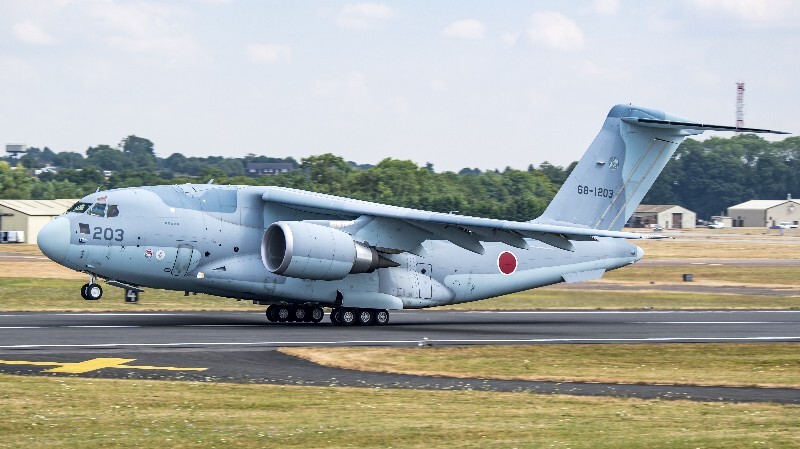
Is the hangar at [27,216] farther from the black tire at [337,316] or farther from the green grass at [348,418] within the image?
the green grass at [348,418]

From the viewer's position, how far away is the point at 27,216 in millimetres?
90188

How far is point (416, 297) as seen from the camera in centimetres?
3353

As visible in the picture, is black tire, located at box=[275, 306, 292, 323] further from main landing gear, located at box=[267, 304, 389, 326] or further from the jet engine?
the jet engine

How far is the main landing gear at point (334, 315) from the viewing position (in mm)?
32688

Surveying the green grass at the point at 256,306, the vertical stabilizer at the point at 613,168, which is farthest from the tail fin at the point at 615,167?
the green grass at the point at 256,306

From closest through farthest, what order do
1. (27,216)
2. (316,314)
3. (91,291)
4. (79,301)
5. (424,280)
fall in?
(91,291) → (316,314) → (424,280) → (79,301) → (27,216)

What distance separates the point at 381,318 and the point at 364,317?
0.53 m

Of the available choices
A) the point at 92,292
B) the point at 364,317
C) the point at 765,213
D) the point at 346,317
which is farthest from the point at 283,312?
the point at 765,213

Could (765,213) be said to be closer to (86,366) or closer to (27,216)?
(27,216)

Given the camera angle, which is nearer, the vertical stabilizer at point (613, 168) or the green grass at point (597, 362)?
the green grass at point (597, 362)

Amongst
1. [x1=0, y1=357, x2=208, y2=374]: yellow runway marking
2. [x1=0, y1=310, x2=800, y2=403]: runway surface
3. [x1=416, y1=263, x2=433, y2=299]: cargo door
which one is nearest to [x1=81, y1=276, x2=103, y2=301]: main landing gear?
[x1=0, y1=310, x2=800, y2=403]: runway surface

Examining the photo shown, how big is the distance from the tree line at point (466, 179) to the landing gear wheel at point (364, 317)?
8.76 meters

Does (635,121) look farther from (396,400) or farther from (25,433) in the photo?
(25,433)

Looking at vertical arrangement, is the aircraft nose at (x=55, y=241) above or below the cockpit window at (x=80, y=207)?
below
